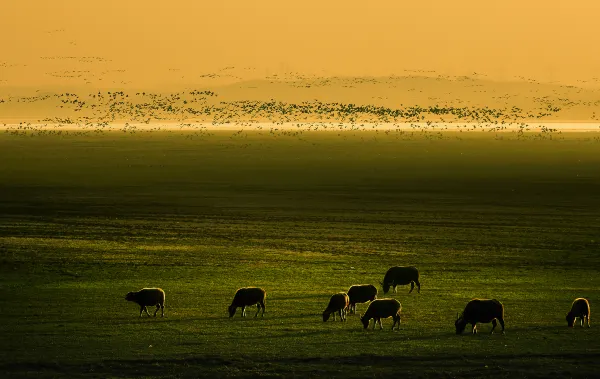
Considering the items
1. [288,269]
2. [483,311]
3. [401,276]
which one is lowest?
[288,269]

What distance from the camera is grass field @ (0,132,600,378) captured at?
24.9m

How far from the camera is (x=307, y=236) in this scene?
5197 centimetres

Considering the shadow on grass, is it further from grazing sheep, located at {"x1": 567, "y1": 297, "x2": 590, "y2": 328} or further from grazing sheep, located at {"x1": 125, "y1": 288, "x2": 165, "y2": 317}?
grazing sheep, located at {"x1": 125, "y1": 288, "x2": 165, "y2": 317}

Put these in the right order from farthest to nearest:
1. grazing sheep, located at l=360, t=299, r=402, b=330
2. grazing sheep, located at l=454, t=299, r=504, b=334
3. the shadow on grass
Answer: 1. grazing sheep, located at l=360, t=299, r=402, b=330
2. grazing sheep, located at l=454, t=299, r=504, b=334
3. the shadow on grass

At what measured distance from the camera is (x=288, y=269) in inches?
1593

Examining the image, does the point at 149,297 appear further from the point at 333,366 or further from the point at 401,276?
the point at 401,276

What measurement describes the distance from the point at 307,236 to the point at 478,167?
2716 inches

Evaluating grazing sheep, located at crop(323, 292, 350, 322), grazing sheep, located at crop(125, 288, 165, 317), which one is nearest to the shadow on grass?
grazing sheep, located at crop(323, 292, 350, 322)

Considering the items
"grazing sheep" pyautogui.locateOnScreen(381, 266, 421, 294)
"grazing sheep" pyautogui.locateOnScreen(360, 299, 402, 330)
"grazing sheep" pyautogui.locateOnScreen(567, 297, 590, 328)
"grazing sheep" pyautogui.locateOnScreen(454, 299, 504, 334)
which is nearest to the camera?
"grazing sheep" pyautogui.locateOnScreen(454, 299, 504, 334)

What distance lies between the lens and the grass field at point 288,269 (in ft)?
81.8

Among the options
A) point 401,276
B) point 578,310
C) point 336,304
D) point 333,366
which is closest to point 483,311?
point 578,310

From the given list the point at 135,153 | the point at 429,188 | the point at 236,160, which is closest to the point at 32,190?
the point at 429,188

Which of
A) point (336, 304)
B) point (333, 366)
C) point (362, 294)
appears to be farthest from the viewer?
point (362, 294)

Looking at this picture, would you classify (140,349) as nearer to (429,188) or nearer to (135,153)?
(429,188)
